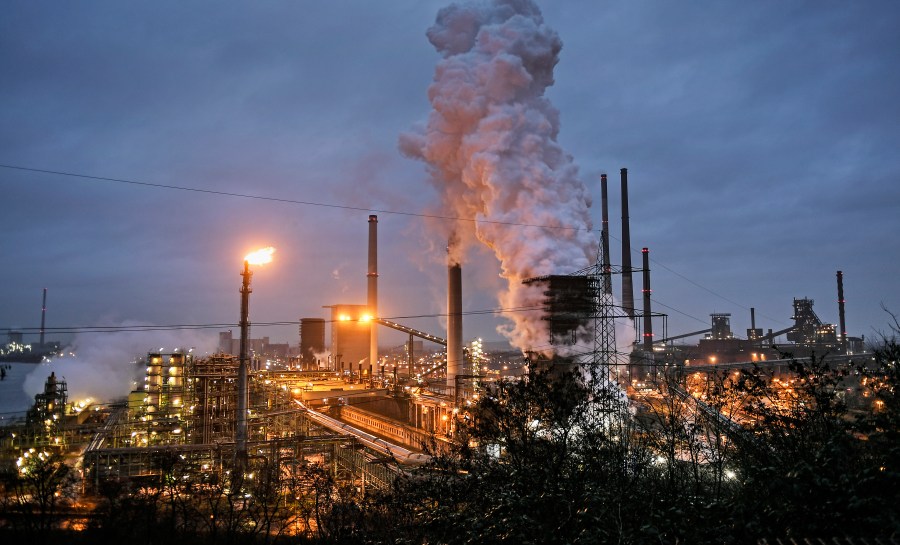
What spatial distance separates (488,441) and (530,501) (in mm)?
2389

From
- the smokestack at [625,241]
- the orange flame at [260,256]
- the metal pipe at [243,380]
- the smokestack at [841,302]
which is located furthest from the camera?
the smokestack at [841,302]

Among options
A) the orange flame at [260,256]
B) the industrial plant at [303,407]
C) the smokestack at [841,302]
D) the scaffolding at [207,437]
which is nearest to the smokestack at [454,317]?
the industrial plant at [303,407]

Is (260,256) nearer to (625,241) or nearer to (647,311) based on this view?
(625,241)

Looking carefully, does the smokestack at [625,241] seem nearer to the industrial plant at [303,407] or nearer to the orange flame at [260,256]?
the industrial plant at [303,407]

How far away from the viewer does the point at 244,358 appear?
1816 cm

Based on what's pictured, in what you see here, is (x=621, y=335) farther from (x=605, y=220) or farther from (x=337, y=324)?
(x=337, y=324)

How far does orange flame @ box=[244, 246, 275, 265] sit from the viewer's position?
18.9 m

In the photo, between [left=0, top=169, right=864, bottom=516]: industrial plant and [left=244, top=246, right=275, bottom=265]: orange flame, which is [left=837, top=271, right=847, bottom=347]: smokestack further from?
[left=244, top=246, right=275, bottom=265]: orange flame

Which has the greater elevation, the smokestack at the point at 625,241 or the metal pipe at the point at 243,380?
the smokestack at the point at 625,241

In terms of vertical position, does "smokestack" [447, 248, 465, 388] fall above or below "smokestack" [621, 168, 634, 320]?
below

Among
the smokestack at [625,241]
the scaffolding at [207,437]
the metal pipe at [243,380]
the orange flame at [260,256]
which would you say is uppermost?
the smokestack at [625,241]

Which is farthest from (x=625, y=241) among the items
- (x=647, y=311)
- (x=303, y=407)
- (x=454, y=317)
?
(x=303, y=407)

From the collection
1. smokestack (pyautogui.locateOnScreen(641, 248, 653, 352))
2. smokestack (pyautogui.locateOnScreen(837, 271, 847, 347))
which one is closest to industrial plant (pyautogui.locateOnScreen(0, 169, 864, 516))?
smokestack (pyautogui.locateOnScreen(641, 248, 653, 352))

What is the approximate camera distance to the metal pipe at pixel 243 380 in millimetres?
17719
